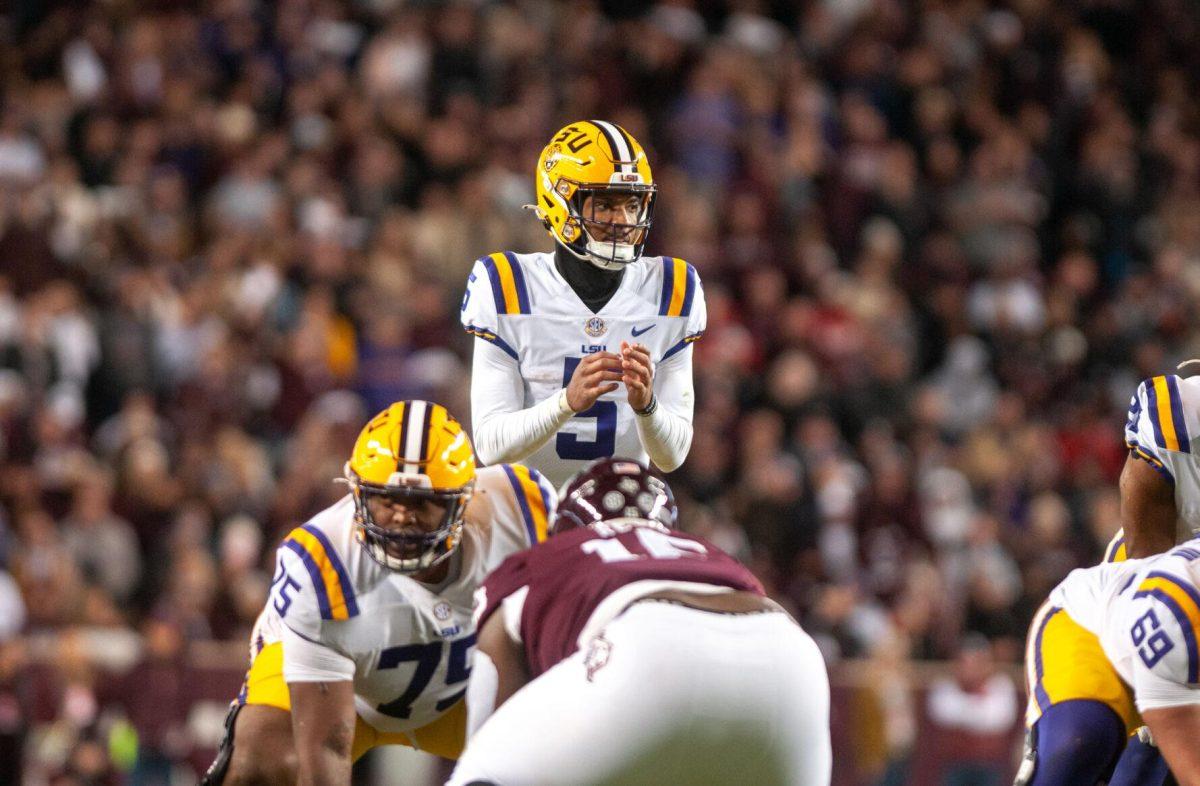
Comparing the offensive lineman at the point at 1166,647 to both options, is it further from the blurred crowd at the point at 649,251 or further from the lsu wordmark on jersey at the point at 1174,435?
the blurred crowd at the point at 649,251

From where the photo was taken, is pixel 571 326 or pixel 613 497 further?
pixel 571 326

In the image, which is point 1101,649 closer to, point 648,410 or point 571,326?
point 648,410

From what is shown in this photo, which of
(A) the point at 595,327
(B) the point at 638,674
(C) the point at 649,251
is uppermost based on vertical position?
(C) the point at 649,251

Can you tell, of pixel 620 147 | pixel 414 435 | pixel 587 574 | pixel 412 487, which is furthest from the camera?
pixel 620 147

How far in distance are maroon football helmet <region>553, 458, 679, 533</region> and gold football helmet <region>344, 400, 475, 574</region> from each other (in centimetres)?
59

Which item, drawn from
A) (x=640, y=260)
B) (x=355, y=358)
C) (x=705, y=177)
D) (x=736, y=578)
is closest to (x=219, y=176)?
(x=355, y=358)

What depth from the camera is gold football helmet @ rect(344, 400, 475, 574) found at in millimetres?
5988

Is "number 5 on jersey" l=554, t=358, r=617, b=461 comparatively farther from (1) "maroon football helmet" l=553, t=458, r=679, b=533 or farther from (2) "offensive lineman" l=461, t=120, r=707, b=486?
(1) "maroon football helmet" l=553, t=458, r=679, b=533

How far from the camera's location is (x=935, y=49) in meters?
16.7

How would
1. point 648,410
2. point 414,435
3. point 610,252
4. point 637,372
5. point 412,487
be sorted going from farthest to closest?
point 610,252
point 648,410
point 637,372
point 414,435
point 412,487

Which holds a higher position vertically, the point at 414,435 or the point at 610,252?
the point at 610,252

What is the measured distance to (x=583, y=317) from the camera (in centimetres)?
671

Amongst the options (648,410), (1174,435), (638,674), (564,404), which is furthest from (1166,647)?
(564,404)

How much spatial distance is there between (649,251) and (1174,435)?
7.76 metres
